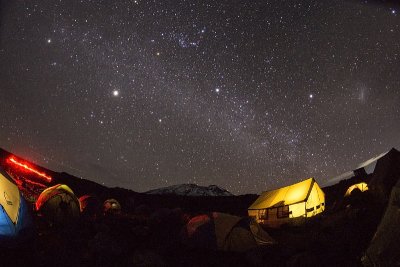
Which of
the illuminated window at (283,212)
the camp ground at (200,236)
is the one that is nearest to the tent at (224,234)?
the camp ground at (200,236)

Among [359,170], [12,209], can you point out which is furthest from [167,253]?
[359,170]

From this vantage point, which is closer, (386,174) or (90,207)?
(386,174)

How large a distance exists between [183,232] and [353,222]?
7266 millimetres

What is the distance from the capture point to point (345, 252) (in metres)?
10.7

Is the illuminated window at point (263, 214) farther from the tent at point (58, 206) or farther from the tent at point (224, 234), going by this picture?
the tent at point (58, 206)

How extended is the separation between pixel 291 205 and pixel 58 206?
15.1 m

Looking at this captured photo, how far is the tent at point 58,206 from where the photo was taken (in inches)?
624

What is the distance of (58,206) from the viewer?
16250 mm

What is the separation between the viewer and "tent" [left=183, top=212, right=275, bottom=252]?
43.7 feet

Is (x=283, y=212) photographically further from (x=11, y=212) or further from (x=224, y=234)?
(x=11, y=212)

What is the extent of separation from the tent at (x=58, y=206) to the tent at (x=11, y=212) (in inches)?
129

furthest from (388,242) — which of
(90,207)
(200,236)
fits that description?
(90,207)

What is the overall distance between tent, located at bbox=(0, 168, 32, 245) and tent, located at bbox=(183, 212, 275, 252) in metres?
6.63

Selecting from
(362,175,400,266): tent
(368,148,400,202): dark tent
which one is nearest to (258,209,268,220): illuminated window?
(368,148,400,202): dark tent
